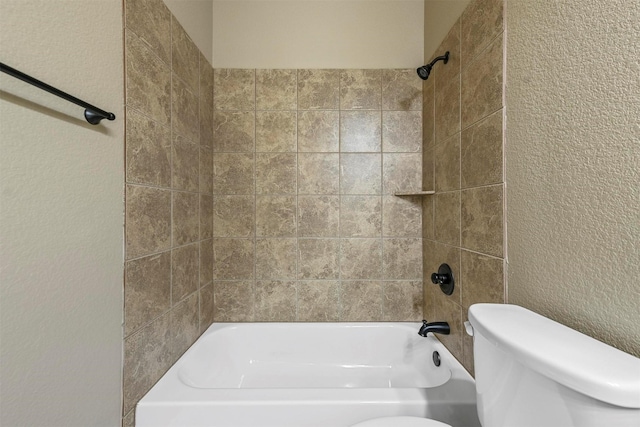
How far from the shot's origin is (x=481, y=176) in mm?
1047

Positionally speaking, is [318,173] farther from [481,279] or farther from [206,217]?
[481,279]

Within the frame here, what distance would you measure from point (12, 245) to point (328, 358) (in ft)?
5.02

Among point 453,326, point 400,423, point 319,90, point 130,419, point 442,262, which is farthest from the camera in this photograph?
point 319,90

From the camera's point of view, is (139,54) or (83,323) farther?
(139,54)

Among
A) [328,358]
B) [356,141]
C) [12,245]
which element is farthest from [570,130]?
[328,358]

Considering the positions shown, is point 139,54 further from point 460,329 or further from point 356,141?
point 460,329

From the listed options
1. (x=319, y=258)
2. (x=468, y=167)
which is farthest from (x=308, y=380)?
(x=468, y=167)

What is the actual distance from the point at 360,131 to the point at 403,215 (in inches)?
23.0

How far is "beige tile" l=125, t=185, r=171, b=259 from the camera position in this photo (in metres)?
0.94

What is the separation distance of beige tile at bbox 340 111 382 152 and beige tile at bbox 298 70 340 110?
11cm

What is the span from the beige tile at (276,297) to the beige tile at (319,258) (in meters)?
0.13

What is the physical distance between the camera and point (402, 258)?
172cm

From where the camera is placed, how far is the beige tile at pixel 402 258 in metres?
1.72

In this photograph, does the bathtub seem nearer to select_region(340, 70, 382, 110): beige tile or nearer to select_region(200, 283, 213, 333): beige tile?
select_region(200, 283, 213, 333): beige tile
